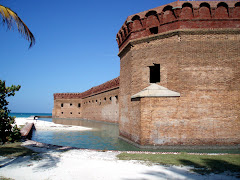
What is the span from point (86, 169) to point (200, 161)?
3119mm

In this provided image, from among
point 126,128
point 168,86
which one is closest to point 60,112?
point 126,128

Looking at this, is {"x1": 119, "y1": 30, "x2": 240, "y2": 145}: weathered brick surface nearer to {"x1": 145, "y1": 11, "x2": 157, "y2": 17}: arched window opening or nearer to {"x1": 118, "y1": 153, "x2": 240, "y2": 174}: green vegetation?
{"x1": 145, "y1": 11, "x2": 157, "y2": 17}: arched window opening

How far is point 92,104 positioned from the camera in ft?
107

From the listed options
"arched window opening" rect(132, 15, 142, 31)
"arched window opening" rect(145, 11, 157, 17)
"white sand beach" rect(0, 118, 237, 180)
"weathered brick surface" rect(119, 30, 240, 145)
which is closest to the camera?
"white sand beach" rect(0, 118, 237, 180)

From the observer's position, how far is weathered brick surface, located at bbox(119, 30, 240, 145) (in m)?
8.38

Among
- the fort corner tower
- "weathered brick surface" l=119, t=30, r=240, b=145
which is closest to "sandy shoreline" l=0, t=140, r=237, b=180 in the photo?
"weathered brick surface" l=119, t=30, r=240, b=145

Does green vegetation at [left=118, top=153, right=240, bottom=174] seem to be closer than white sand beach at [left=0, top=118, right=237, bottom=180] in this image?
No

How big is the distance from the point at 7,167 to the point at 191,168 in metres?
4.51

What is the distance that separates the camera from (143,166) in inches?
201

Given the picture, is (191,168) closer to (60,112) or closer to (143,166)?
(143,166)

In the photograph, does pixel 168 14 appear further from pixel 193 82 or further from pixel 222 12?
pixel 193 82

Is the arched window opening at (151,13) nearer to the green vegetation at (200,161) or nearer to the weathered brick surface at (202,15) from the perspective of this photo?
the weathered brick surface at (202,15)

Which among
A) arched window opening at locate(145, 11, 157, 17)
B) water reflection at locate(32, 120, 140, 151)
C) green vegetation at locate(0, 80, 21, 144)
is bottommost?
water reflection at locate(32, 120, 140, 151)

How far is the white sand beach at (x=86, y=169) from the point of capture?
4.30m
